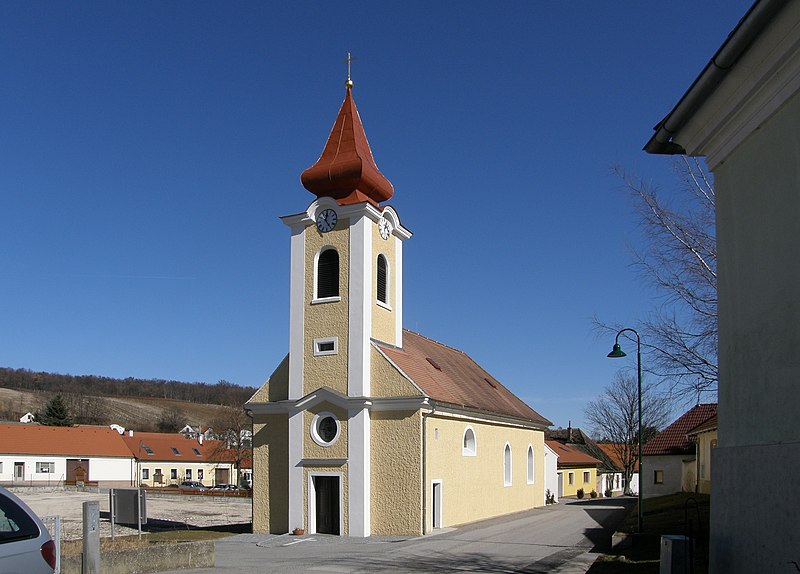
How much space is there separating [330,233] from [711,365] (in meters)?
15.5

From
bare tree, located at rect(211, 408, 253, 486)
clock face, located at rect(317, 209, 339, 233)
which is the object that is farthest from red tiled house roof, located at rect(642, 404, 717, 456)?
bare tree, located at rect(211, 408, 253, 486)

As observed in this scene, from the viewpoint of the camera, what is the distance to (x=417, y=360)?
98.7 feet

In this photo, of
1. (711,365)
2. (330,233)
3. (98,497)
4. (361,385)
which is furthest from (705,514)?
(98,497)

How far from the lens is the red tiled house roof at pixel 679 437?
135ft

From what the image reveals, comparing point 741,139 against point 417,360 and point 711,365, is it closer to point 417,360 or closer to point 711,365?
point 711,365

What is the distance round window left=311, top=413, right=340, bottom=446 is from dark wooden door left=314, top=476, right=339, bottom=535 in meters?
1.27

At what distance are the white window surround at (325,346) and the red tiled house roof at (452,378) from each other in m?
1.43

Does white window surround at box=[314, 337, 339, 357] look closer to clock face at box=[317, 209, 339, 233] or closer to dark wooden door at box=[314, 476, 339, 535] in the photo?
clock face at box=[317, 209, 339, 233]

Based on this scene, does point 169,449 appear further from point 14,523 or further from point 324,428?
point 14,523

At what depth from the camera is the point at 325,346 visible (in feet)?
89.7

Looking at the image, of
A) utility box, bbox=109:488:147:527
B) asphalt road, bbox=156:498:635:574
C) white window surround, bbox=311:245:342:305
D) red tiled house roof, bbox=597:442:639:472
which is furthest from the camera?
red tiled house roof, bbox=597:442:639:472

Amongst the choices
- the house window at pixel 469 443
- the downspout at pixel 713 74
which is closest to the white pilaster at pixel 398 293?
the house window at pixel 469 443

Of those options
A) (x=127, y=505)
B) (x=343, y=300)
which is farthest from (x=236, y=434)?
(x=127, y=505)

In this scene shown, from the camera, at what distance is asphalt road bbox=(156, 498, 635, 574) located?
58.8 feet
